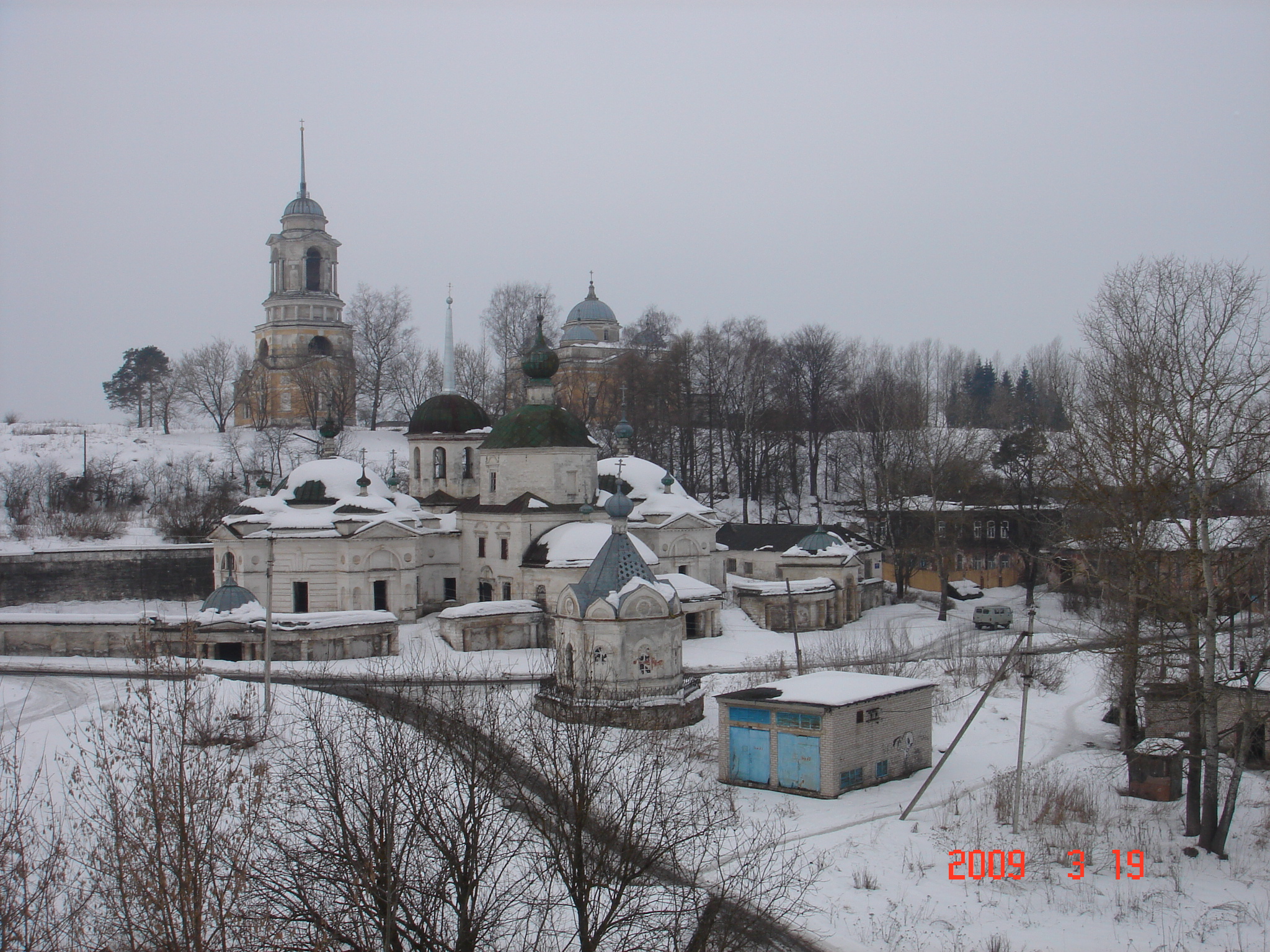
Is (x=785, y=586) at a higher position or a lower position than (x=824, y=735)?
higher

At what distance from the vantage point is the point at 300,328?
2274 inches

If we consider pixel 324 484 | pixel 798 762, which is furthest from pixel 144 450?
pixel 798 762

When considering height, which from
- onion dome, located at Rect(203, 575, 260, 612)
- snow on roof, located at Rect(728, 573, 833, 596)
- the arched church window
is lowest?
snow on roof, located at Rect(728, 573, 833, 596)

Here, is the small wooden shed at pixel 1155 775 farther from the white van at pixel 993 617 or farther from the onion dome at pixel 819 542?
the onion dome at pixel 819 542

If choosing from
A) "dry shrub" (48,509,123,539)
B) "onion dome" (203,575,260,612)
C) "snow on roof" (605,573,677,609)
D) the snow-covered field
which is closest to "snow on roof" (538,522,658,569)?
the snow-covered field

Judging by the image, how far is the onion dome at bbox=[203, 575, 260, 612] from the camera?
99.1 feet

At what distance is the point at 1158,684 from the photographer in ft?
64.0

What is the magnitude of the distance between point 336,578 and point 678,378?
80.0 ft

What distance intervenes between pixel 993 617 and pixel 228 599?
25111mm

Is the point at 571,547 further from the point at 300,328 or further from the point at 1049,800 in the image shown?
the point at 300,328

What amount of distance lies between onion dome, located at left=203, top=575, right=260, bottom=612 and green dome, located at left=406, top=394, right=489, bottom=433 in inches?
424

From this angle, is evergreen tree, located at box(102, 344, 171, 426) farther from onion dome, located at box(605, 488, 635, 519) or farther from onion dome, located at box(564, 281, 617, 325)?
onion dome, located at box(605, 488, 635, 519)

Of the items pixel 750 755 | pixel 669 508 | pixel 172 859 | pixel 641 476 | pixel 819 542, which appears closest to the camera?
pixel 172 859
